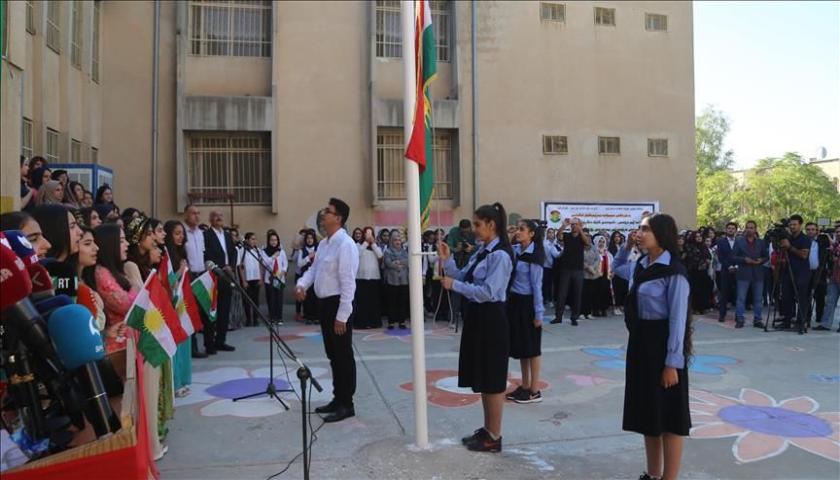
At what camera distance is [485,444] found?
4.65 metres

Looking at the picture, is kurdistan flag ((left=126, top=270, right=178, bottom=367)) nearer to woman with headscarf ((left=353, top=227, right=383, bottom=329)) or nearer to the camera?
woman with headscarf ((left=353, top=227, right=383, bottom=329))

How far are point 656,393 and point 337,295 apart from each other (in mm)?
2799

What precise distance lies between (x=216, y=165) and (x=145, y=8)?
12.6 ft

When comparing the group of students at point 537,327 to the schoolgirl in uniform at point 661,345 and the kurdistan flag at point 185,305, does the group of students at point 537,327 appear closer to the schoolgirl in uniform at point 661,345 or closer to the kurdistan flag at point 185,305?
the schoolgirl in uniform at point 661,345

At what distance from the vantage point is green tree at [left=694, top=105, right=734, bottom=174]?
44594 millimetres

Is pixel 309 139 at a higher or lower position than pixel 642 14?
lower

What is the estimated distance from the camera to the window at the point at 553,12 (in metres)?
16.2

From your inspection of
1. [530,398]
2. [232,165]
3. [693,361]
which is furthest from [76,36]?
[693,361]

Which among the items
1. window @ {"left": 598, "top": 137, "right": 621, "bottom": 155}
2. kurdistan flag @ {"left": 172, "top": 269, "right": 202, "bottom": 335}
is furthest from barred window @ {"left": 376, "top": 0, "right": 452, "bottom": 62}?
kurdistan flag @ {"left": 172, "top": 269, "right": 202, "bottom": 335}

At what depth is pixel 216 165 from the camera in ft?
47.6

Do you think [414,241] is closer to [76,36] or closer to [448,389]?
[448,389]

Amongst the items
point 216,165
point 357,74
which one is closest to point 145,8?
point 216,165

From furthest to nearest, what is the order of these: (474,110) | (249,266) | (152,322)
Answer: (474,110)
(249,266)
(152,322)

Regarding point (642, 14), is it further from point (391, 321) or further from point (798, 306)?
point (391, 321)
